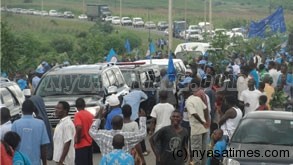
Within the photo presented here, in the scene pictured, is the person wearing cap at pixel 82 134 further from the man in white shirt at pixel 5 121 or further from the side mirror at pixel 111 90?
the side mirror at pixel 111 90

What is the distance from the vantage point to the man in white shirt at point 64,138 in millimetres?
11570

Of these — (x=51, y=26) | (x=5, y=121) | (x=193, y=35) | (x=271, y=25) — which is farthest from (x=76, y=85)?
(x=51, y=26)

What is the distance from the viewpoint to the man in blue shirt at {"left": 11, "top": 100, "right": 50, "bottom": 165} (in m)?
11.0

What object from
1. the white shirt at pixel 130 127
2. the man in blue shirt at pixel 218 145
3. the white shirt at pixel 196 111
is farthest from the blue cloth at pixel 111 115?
the white shirt at pixel 196 111

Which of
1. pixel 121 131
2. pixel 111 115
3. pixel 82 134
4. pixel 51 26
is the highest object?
pixel 121 131

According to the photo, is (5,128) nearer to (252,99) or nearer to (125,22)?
(252,99)

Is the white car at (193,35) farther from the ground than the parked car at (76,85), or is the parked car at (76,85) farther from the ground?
the parked car at (76,85)

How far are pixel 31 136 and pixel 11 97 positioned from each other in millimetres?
5522

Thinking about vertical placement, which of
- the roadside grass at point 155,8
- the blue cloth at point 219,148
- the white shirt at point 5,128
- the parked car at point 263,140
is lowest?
the roadside grass at point 155,8

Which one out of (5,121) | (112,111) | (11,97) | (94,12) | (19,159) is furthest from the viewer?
(94,12)

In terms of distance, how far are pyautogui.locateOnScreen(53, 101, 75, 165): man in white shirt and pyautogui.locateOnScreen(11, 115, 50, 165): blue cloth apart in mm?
489

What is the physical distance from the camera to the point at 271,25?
37969 millimetres

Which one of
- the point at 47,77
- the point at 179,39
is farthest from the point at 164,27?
the point at 47,77

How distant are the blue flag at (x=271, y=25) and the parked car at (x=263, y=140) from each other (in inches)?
952
